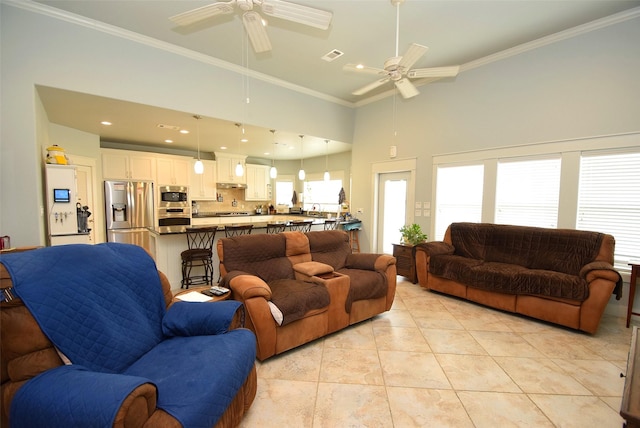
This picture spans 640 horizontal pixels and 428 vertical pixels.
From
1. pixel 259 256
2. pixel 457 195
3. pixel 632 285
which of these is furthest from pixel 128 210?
pixel 632 285

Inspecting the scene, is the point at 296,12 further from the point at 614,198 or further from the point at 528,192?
the point at 614,198

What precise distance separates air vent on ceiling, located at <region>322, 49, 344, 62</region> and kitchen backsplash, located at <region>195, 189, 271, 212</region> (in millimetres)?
4787

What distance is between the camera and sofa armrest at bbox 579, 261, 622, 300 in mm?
2529

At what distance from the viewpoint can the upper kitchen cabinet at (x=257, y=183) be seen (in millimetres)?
7414

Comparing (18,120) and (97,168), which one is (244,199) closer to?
(97,168)

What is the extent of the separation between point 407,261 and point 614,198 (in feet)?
8.40

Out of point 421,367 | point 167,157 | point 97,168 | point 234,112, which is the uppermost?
point 234,112

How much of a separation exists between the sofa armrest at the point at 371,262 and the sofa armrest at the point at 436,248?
1038 millimetres

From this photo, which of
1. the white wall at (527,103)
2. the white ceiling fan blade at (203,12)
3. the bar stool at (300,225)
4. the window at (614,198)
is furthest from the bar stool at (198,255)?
the window at (614,198)

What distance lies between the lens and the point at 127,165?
213 inches

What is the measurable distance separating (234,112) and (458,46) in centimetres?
330

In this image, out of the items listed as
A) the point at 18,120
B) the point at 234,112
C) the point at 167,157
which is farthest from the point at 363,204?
the point at 18,120

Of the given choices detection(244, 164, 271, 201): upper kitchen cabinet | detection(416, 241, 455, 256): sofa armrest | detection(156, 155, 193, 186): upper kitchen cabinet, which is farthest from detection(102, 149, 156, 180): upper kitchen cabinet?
detection(416, 241, 455, 256): sofa armrest

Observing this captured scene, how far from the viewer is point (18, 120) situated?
8.80 feet
